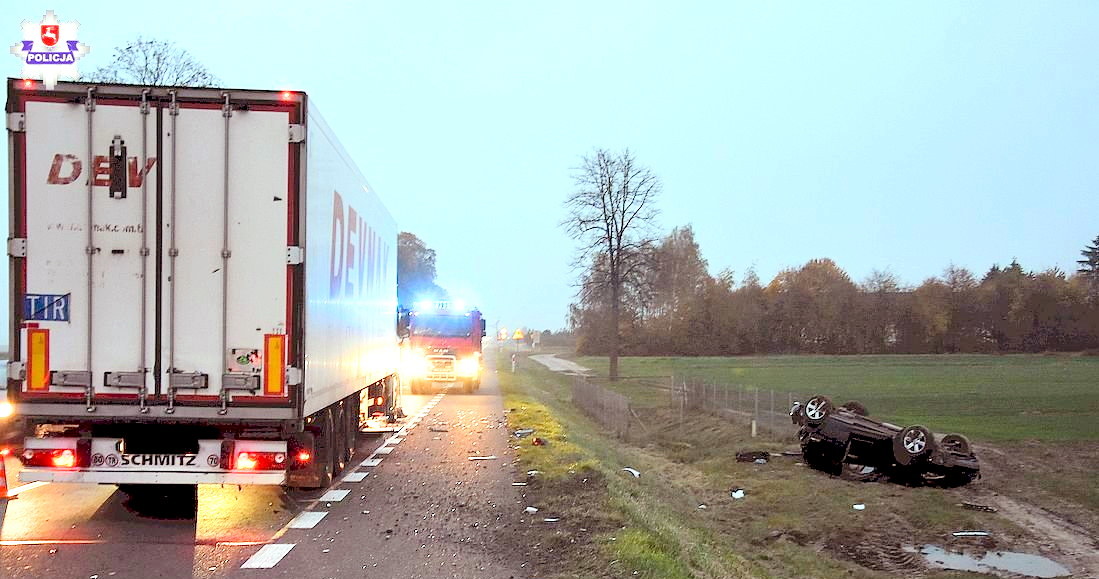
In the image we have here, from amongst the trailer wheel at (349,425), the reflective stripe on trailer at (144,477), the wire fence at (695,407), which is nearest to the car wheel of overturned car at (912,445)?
the wire fence at (695,407)

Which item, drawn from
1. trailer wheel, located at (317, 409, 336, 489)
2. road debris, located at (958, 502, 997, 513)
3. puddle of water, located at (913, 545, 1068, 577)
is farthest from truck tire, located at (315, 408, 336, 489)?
road debris, located at (958, 502, 997, 513)

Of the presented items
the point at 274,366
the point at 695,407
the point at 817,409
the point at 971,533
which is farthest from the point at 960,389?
the point at 274,366

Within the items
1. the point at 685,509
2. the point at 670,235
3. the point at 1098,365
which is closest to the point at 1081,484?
the point at 685,509

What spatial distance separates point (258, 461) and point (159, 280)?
1792mm

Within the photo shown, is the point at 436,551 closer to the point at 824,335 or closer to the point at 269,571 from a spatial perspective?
the point at 269,571

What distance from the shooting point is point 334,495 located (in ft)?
33.6

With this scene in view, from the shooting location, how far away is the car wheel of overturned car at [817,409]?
20.6 meters

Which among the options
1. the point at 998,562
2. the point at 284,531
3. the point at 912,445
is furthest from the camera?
the point at 912,445

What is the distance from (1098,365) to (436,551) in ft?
222

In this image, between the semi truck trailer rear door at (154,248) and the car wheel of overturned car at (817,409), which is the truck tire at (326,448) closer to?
the semi truck trailer rear door at (154,248)

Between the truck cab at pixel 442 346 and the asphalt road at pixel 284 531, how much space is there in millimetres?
18915

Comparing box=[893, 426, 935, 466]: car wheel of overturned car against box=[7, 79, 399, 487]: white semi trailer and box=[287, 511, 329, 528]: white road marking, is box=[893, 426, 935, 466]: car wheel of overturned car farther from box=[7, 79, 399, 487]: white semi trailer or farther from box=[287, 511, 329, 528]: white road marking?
box=[7, 79, 399, 487]: white semi trailer

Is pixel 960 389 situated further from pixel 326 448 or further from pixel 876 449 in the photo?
pixel 326 448

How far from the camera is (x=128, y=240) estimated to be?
7.69 metres
